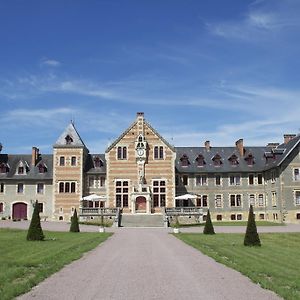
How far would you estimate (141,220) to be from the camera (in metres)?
49.3

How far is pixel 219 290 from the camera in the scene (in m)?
11.2

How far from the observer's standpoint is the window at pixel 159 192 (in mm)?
54500

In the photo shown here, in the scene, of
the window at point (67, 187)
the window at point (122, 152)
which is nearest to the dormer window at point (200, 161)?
the window at point (122, 152)

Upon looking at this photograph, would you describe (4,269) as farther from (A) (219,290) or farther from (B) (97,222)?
(B) (97,222)

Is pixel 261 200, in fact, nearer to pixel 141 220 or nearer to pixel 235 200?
pixel 235 200

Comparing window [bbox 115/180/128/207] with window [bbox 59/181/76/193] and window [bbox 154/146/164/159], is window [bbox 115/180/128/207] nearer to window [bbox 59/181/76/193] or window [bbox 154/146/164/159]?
window [bbox 154/146/164/159]

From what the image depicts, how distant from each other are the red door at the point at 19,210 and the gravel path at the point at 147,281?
41.6 m

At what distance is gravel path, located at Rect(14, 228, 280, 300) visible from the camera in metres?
10.6

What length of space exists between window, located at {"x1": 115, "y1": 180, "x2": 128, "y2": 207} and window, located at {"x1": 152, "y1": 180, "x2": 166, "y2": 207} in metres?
3.51

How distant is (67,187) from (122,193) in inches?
282

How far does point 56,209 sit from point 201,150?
70.5 ft

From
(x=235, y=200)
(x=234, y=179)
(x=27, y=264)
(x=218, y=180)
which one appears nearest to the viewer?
(x=27, y=264)

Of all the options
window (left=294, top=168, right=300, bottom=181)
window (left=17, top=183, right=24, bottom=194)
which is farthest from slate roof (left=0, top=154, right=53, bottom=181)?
window (left=294, top=168, right=300, bottom=181)

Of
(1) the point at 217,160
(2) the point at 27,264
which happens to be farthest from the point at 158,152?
(2) the point at 27,264
